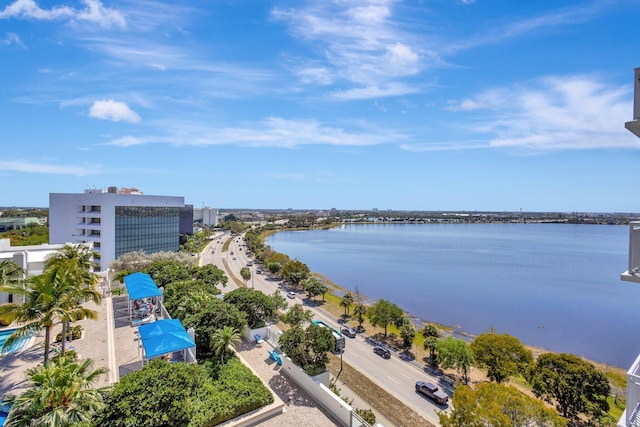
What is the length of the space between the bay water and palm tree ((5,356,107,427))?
39163mm

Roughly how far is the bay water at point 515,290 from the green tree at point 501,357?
14900mm

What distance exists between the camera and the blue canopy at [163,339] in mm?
15766

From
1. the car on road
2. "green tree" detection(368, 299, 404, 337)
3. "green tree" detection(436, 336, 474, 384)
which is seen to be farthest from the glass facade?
"green tree" detection(436, 336, 474, 384)

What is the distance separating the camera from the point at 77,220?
144ft

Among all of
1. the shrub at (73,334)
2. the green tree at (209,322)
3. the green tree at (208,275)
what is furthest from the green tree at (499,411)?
the green tree at (208,275)

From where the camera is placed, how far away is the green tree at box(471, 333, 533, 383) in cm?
2512

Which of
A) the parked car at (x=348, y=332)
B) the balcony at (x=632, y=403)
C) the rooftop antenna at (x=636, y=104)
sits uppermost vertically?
the rooftop antenna at (x=636, y=104)

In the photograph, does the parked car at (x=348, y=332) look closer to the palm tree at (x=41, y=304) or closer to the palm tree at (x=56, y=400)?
the palm tree at (x=41, y=304)

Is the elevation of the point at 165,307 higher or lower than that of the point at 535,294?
higher

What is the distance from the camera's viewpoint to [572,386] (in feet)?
70.3

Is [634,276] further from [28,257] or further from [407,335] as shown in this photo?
[28,257]

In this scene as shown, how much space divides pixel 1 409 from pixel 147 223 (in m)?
37.7

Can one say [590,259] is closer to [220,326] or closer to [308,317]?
[308,317]

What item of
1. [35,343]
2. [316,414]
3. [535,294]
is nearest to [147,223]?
[35,343]
